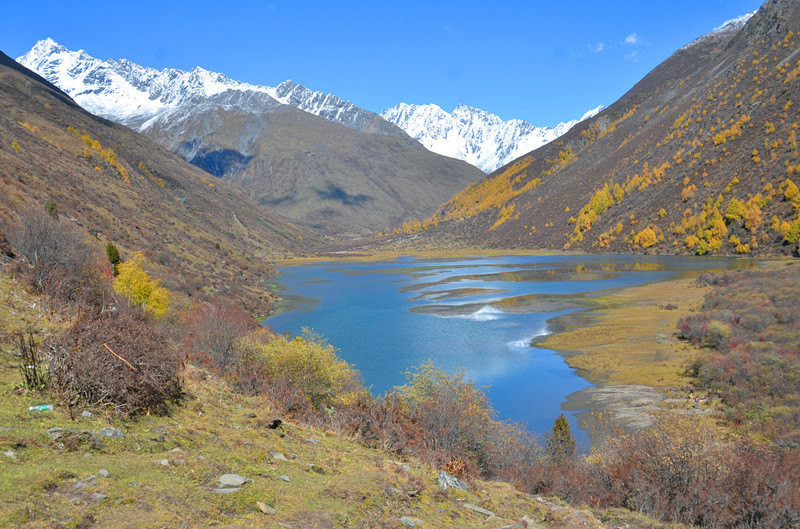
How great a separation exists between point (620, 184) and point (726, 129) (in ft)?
133

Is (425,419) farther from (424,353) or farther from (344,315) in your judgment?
(344,315)

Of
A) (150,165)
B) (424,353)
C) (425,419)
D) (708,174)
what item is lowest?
(424,353)

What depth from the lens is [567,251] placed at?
171 meters

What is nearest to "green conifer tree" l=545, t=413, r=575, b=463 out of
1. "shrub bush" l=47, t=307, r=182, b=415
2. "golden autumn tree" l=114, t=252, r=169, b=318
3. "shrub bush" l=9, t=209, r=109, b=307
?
"shrub bush" l=47, t=307, r=182, b=415

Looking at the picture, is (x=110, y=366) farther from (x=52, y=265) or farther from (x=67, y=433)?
(x=52, y=265)

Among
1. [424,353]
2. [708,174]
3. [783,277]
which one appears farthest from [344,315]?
[708,174]

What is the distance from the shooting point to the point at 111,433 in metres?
8.21

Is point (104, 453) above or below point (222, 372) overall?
above

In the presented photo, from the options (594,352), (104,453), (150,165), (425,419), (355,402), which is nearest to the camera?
(104,453)

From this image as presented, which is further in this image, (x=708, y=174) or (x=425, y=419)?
(x=708, y=174)

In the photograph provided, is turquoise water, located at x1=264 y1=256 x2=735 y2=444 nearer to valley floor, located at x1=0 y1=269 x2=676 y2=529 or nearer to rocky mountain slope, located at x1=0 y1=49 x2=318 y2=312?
rocky mountain slope, located at x1=0 y1=49 x2=318 y2=312

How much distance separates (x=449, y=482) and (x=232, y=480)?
17.1ft

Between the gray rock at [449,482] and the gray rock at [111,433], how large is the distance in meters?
6.74

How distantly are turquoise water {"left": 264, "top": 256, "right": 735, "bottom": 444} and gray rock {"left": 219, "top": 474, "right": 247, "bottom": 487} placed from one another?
24174 mm
